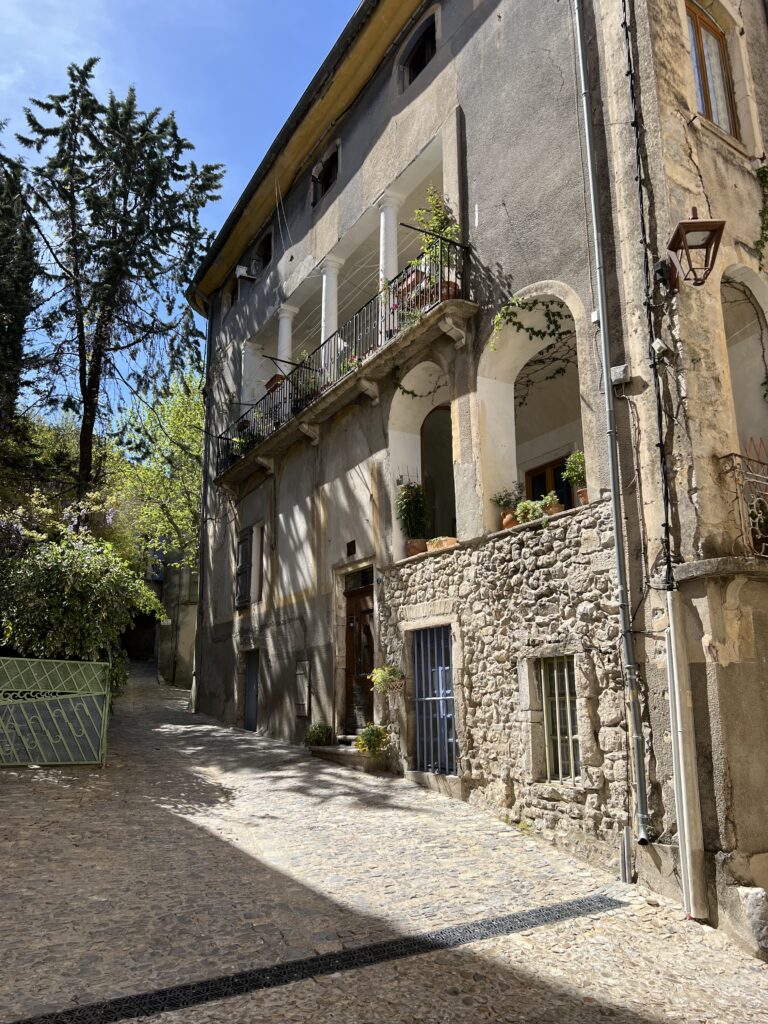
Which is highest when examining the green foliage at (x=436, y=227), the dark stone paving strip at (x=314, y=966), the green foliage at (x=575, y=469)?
the green foliage at (x=436, y=227)

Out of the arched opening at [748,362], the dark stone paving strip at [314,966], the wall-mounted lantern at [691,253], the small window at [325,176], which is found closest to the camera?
the dark stone paving strip at [314,966]

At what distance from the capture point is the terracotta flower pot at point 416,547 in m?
10.2

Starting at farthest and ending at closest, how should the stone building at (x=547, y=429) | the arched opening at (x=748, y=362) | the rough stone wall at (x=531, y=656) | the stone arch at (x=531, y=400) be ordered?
the arched opening at (x=748, y=362)
the stone arch at (x=531, y=400)
the rough stone wall at (x=531, y=656)
the stone building at (x=547, y=429)

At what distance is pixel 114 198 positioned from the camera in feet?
53.7

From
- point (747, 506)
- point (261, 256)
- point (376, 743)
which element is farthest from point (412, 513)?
point (261, 256)

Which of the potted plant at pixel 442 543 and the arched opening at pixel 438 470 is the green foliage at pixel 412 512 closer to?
the potted plant at pixel 442 543

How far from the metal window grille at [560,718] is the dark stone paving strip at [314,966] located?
5.43 feet

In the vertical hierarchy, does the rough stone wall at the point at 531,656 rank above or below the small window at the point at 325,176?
below

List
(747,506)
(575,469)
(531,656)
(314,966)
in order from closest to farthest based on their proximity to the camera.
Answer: (314,966) → (747,506) → (531,656) → (575,469)

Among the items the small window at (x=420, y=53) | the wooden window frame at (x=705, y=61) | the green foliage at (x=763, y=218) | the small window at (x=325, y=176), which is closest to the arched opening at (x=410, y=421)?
the green foliage at (x=763, y=218)

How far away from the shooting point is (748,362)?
858cm

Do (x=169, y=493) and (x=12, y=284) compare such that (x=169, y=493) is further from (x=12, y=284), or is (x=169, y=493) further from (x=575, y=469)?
(x=575, y=469)

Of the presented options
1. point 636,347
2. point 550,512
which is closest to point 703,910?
point 550,512

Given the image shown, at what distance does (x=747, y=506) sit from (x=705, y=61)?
5.48 meters
